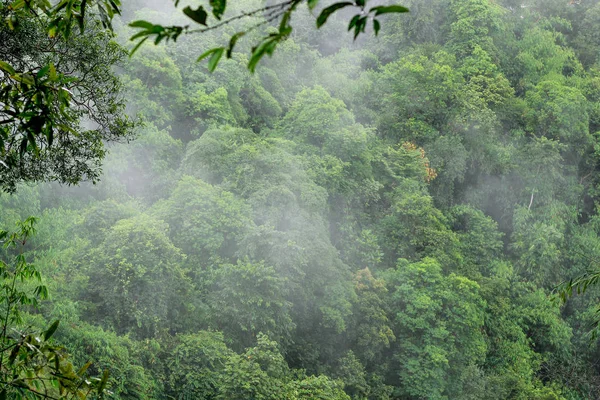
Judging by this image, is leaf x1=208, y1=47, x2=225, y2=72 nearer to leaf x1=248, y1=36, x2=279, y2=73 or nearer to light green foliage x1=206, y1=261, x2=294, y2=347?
leaf x1=248, y1=36, x2=279, y2=73

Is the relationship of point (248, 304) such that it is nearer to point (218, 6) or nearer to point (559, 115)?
point (218, 6)

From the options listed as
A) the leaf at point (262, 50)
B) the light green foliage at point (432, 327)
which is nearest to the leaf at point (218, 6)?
the leaf at point (262, 50)

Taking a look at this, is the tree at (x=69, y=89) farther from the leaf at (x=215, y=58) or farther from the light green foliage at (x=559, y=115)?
the light green foliage at (x=559, y=115)

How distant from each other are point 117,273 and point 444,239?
7.69 m

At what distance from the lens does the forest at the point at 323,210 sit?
718 cm

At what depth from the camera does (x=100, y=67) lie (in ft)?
13.3

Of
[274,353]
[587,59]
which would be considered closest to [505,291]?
[274,353]

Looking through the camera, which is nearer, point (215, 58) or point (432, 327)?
point (215, 58)

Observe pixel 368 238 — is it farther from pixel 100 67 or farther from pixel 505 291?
pixel 100 67

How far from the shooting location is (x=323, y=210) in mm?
11430

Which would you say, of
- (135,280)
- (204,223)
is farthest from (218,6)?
(204,223)

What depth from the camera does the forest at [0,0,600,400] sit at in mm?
7180

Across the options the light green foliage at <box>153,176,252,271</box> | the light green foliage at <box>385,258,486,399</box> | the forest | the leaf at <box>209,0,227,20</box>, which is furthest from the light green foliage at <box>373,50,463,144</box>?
the leaf at <box>209,0,227,20</box>

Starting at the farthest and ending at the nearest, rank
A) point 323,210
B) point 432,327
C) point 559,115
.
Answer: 1. point 559,115
2. point 323,210
3. point 432,327
